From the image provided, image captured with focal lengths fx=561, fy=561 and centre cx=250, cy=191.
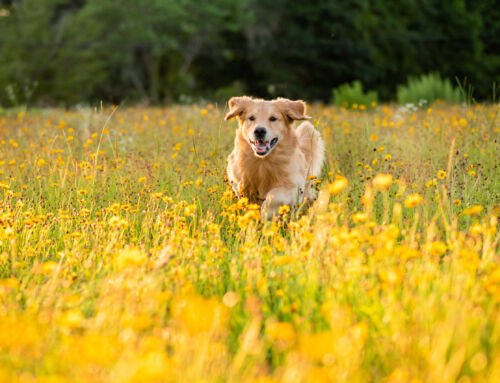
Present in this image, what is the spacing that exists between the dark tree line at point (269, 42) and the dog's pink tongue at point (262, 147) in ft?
67.1

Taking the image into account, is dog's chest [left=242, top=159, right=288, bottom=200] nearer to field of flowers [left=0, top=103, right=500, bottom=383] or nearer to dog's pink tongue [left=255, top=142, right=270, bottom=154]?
dog's pink tongue [left=255, top=142, right=270, bottom=154]

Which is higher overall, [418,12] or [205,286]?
[418,12]

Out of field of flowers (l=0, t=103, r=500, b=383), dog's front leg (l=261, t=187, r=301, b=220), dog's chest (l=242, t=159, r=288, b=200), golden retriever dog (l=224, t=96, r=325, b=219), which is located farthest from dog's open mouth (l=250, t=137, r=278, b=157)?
field of flowers (l=0, t=103, r=500, b=383)

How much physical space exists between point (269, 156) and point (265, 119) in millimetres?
318

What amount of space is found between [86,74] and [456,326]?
27.0m

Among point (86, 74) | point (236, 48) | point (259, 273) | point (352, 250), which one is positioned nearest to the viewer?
point (352, 250)

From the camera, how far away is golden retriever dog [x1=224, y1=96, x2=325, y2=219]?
15.3ft

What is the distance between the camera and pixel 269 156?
4.80 m

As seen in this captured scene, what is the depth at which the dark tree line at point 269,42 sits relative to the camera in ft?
85.0

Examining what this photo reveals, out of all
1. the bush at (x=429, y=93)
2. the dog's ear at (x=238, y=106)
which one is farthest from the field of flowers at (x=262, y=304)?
the bush at (x=429, y=93)

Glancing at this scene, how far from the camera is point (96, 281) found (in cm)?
280

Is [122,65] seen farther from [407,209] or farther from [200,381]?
[200,381]

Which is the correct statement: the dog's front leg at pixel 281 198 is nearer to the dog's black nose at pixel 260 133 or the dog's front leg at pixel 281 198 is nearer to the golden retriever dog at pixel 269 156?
the golden retriever dog at pixel 269 156

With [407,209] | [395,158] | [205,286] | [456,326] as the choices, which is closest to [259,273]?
[205,286]
